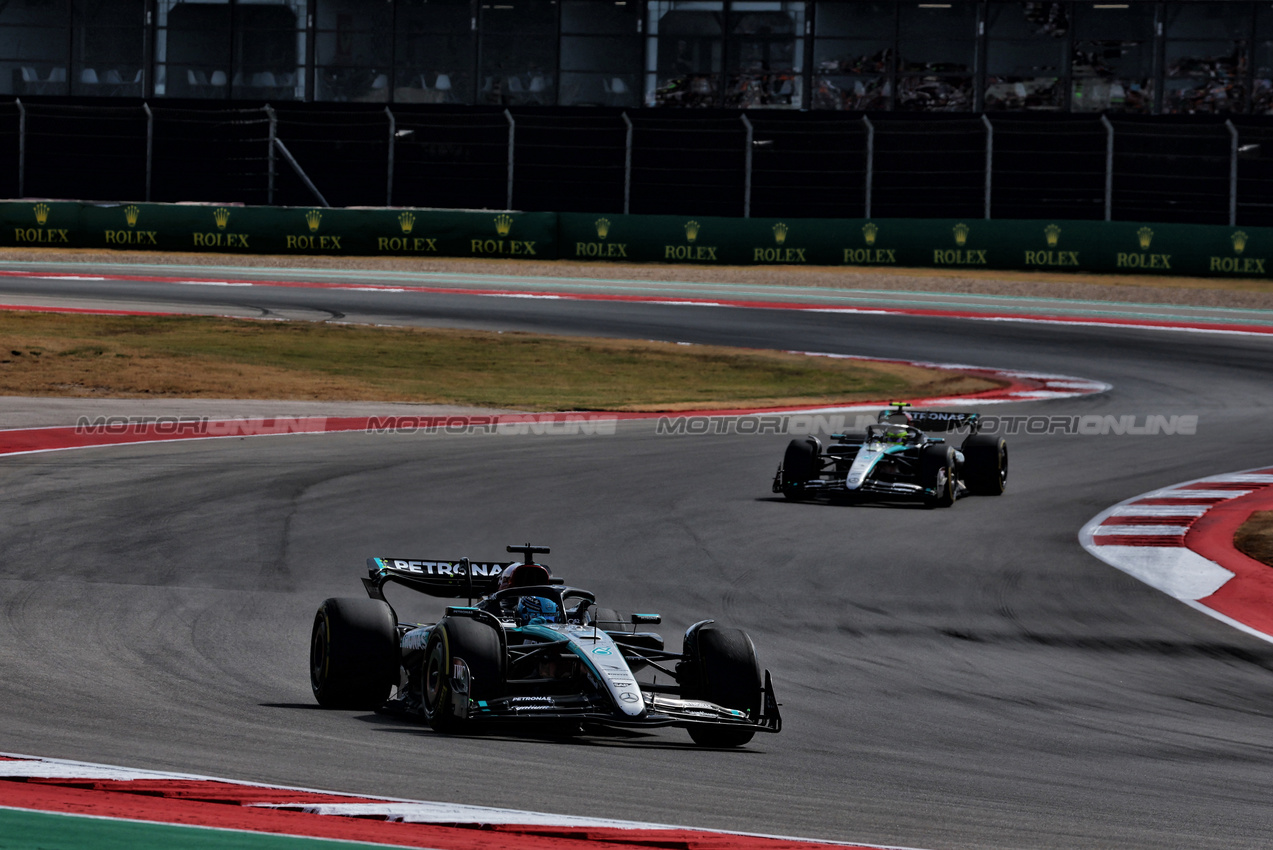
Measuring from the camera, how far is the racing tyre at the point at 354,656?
728cm

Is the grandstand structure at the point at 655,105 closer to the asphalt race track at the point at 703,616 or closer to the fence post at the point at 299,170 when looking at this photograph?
the fence post at the point at 299,170

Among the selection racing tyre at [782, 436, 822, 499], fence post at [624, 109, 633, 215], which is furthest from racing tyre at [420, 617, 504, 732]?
fence post at [624, 109, 633, 215]

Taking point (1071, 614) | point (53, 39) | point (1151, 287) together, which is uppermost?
point (53, 39)

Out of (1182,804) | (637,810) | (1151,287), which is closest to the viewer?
(637,810)

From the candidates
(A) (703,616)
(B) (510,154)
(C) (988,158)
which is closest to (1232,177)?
(C) (988,158)

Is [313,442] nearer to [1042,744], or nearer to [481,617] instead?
[481,617]

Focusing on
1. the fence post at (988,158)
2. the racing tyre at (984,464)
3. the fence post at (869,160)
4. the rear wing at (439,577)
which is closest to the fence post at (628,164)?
the fence post at (869,160)

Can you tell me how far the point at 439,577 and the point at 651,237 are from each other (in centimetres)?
2793

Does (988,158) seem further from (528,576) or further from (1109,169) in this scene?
(528,576)

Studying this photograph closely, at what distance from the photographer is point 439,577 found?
8117mm

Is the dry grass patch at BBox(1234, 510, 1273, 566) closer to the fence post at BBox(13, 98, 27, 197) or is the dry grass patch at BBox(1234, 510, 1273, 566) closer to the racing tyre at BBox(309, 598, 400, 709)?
the racing tyre at BBox(309, 598, 400, 709)

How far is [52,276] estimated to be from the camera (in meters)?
33.1

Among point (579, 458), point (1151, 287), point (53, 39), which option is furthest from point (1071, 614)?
point (53, 39)

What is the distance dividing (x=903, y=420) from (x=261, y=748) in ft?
33.1
